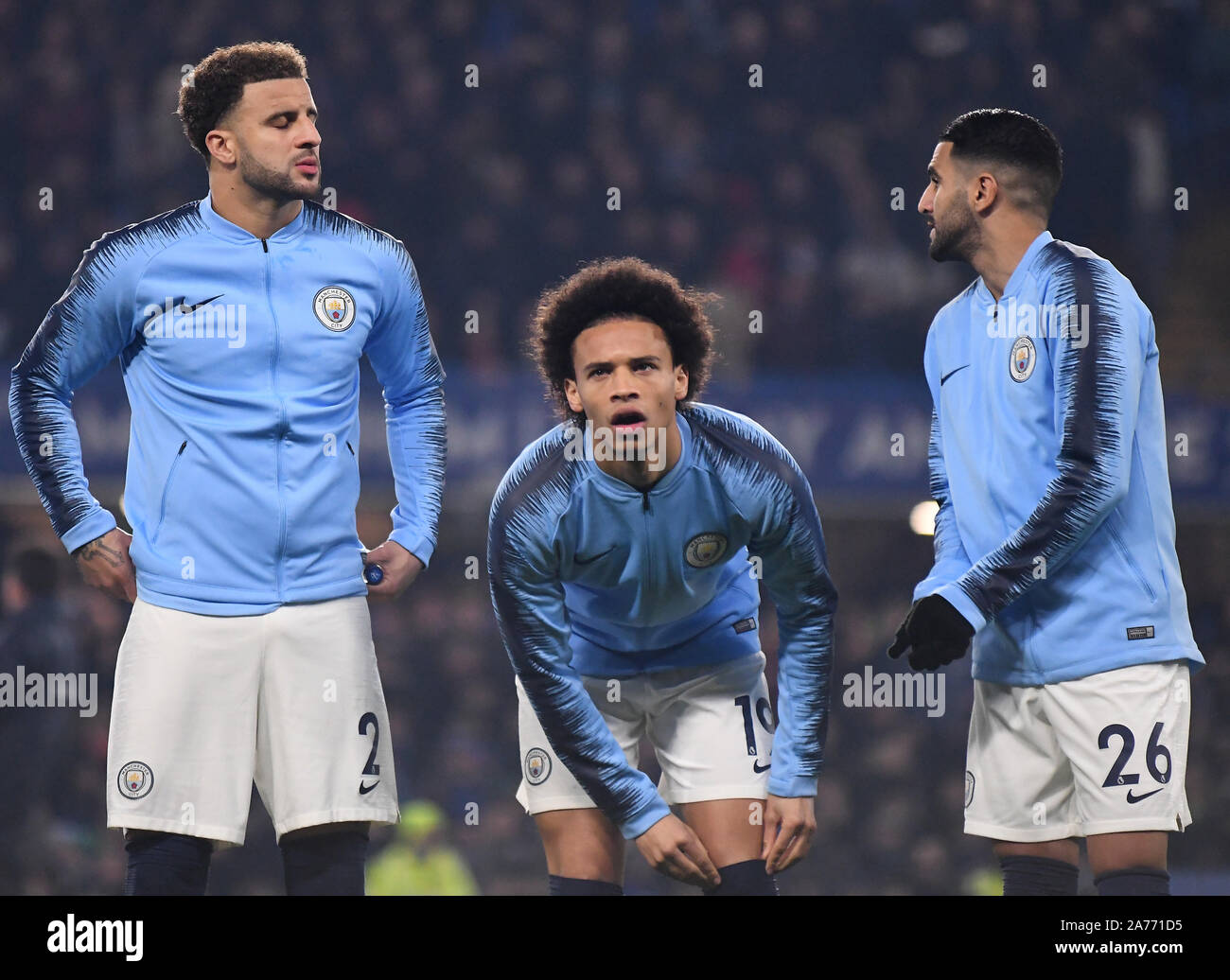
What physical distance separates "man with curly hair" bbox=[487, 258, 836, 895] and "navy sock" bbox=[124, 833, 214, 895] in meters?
0.68

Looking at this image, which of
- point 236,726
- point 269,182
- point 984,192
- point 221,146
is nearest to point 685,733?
point 236,726

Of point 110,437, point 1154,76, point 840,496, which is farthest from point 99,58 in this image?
point 1154,76

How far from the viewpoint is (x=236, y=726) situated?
3.18 metres

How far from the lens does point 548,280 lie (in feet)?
26.0

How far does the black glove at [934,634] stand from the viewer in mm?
3229

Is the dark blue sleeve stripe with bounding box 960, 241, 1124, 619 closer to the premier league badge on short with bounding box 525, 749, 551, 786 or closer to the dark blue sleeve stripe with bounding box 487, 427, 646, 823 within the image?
the dark blue sleeve stripe with bounding box 487, 427, 646, 823

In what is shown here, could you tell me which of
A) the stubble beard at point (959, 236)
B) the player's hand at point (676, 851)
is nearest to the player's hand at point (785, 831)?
the player's hand at point (676, 851)

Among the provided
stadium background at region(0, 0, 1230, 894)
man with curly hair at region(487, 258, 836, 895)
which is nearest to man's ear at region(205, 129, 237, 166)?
man with curly hair at region(487, 258, 836, 895)

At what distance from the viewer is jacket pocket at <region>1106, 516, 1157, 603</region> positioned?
3258 millimetres

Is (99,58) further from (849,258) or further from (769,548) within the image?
(769,548)

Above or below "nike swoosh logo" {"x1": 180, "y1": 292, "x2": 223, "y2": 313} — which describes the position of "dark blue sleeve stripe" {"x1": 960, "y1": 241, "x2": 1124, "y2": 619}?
below

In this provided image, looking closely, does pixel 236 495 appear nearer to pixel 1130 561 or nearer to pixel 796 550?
pixel 796 550

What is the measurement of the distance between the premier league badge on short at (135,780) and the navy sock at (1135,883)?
5.94 feet
